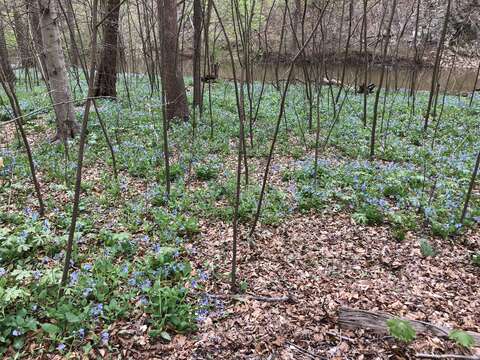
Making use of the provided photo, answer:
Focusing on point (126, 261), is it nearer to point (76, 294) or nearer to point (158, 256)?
point (158, 256)

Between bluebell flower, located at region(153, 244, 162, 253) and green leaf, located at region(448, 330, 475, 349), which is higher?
green leaf, located at region(448, 330, 475, 349)

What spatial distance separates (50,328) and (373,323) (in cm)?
262

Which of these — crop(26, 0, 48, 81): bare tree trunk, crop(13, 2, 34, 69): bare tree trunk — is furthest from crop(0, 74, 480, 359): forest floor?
crop(13, 2, 34, 69): bare tree trunk

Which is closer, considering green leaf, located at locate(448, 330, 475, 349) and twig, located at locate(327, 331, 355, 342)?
green leaf, located at locate(448, 330, 475, 349)

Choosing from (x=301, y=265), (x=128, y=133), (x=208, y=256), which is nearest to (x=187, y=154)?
(x=128, y=133)

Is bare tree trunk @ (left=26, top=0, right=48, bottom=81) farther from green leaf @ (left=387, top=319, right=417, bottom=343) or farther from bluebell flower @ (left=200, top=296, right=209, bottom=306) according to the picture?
green leaf @ (left=387, top=319, right=417, bottom=343)

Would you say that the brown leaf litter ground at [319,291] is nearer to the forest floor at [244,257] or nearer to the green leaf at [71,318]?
the forest floor at [244,257]

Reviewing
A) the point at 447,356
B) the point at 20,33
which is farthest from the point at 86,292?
the point at 20,33

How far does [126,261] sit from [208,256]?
93cm

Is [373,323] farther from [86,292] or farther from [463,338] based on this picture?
[86,292]

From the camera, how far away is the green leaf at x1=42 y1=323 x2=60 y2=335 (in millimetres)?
2651

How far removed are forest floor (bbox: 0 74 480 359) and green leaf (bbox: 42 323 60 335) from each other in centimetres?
5

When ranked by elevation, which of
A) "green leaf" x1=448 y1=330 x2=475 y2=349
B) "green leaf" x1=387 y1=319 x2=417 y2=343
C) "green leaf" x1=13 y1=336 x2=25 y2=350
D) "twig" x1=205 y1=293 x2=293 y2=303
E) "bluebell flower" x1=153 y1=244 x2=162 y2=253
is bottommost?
"twig" x1=205 y1=293 x2=293 y2=303

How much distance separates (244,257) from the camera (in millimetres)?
4070
